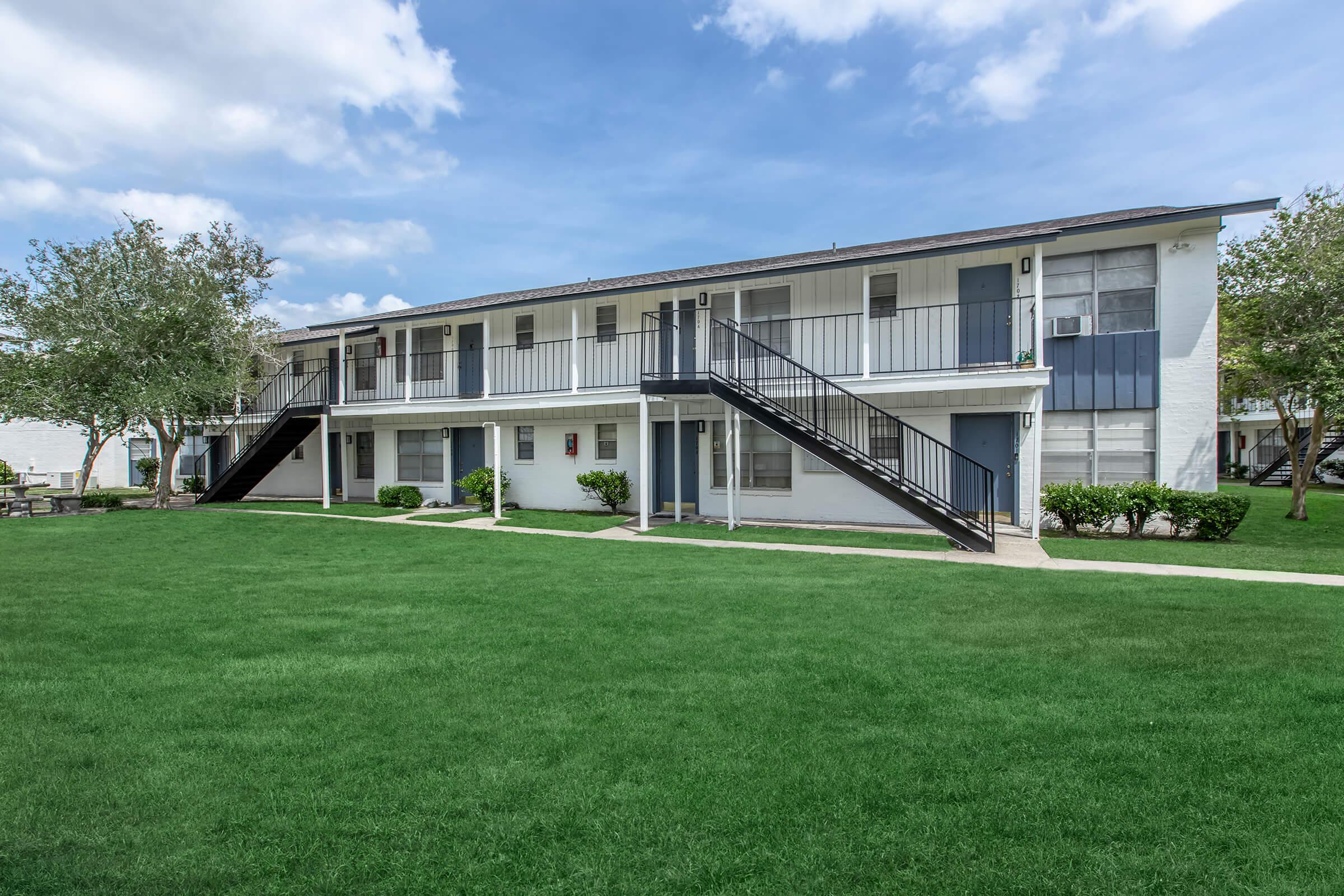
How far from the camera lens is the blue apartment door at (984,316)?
41.4ft

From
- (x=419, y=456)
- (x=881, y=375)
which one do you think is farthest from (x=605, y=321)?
(x=419, y=456)

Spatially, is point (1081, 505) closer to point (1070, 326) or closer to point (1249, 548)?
point (1249, 548)

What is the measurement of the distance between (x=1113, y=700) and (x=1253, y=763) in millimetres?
815

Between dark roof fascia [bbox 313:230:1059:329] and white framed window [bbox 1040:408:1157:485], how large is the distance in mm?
3525

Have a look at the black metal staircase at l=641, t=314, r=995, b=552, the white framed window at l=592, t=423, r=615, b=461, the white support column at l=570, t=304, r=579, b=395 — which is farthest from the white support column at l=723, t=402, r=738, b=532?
the white framed window at l=592, t=423, r=615, b=461

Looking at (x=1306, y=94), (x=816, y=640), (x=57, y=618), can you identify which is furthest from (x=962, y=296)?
(x=57, y=618)

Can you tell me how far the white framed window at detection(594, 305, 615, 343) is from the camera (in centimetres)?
1588

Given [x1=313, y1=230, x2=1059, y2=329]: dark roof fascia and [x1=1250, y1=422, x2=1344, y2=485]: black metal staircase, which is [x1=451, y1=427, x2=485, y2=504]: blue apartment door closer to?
[x1=313, y1=230, x2=1059, y2=329]: dark roof fascia

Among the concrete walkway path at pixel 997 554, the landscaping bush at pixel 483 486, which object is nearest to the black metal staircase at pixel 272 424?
the landscaping bush at pixel 483 486

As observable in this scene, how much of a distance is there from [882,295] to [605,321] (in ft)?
20.5

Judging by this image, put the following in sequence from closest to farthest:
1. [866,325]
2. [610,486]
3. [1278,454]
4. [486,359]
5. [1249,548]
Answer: [1249,548] → [866,325] → [610,486] → [486,359] → [1278,454]

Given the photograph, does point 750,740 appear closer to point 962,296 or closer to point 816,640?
point 816,640

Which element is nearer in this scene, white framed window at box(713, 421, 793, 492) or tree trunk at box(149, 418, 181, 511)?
white framed window at box(713, 421, 793, 492)

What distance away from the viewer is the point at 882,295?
44.0 feet
